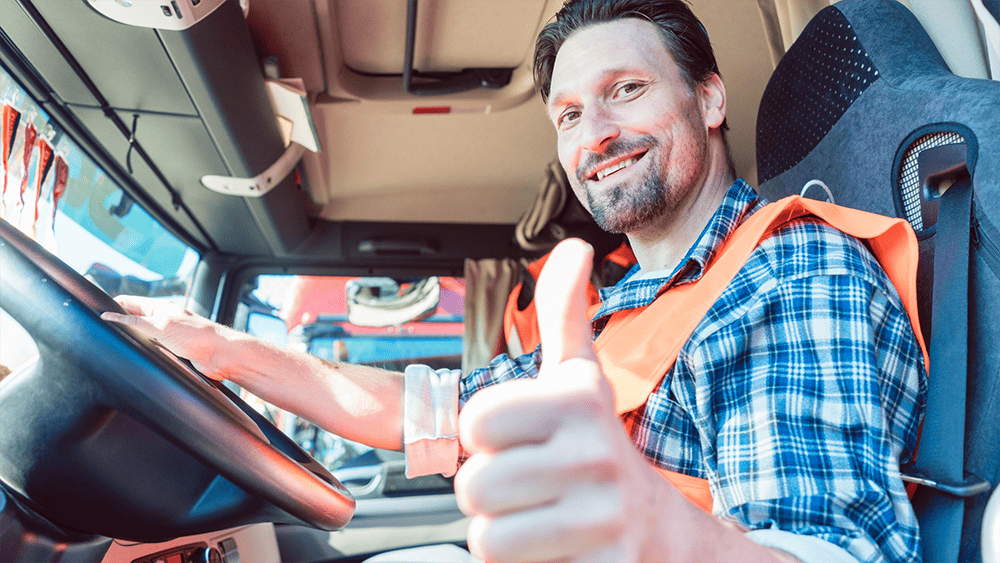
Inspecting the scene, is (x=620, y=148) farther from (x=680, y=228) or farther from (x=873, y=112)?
(x=873, y=112)

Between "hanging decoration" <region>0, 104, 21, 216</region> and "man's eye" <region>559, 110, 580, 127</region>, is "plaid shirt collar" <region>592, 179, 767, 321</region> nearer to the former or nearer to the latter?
"man's eye" <region>559, 110, 580, 127</region>

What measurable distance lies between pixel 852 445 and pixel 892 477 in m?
0.04

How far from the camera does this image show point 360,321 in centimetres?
239

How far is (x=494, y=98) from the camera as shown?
69.8 inches

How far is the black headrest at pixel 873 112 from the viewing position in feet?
2.39

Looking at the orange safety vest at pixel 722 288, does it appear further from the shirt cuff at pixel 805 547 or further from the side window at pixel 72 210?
the side window at pixel 72 210

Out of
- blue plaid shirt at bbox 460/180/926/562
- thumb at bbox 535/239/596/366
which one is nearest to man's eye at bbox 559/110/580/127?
blue plaid shirt at bbox 460/180/926/562

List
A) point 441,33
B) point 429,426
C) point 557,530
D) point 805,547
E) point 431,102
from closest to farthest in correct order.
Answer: point 557,530
point 805,547
point 429,426
point 441,33
point 431,102

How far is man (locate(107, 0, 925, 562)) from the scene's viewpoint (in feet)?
0.89

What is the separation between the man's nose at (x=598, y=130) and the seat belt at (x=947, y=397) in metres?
0.52

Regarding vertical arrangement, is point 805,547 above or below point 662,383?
below

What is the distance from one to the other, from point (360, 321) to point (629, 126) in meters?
1.52

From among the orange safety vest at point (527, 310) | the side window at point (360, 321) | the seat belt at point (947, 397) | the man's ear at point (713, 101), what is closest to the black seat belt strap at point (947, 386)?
the seat belt at point (947, 397)

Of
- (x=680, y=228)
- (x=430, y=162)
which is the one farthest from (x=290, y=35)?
(x=680, y=228)
